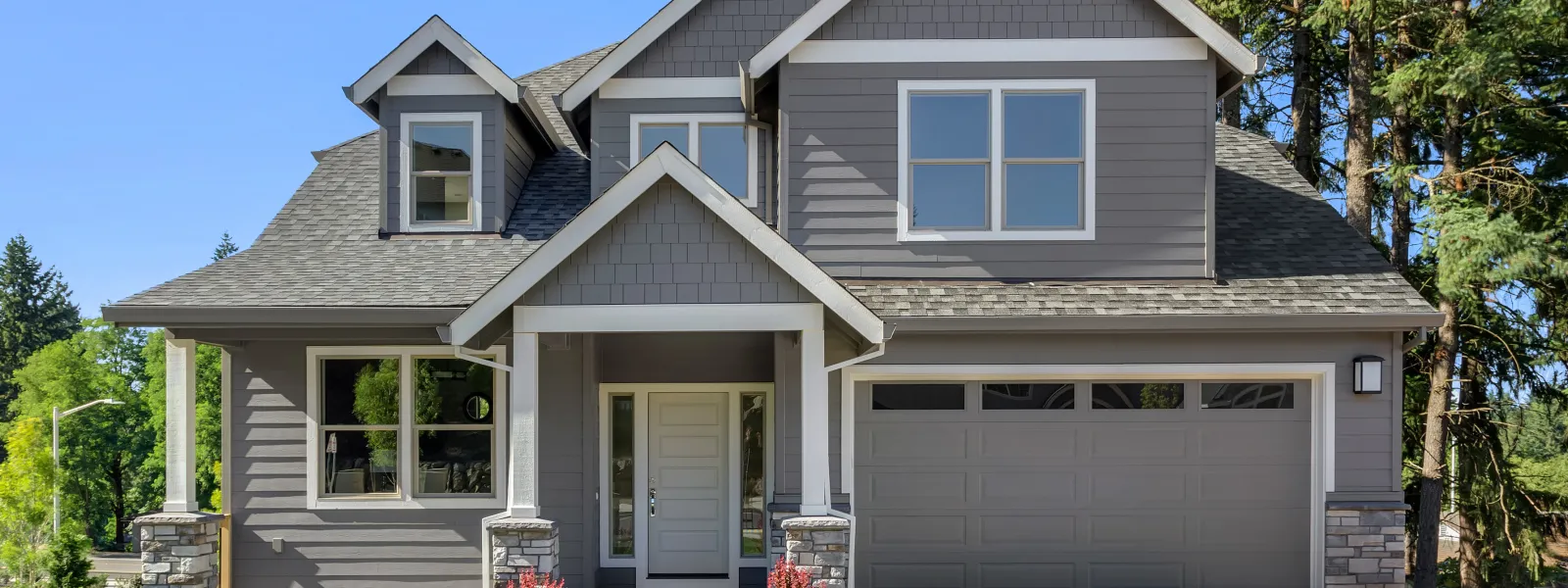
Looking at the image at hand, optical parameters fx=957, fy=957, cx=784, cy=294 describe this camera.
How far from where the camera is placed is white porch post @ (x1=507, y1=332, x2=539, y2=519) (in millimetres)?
6422

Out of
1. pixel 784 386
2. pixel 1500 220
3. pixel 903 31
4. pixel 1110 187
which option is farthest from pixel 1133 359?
pixel 1500 220

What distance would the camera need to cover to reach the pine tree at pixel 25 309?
177 feet

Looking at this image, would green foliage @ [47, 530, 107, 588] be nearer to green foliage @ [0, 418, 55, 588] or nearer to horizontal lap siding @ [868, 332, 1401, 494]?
green foliage @ [0, 418, 55, 588]

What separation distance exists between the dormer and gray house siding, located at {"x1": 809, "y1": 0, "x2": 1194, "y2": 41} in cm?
321

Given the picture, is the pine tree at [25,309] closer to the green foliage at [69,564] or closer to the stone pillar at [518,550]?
the green foliage at [69,564]

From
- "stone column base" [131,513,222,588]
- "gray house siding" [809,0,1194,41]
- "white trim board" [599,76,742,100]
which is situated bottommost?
"stone column base" [131,513,222,588]

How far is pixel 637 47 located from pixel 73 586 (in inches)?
284

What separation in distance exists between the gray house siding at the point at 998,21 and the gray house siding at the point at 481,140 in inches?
123

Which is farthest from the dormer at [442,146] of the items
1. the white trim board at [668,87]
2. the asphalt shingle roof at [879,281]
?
the white trim board at [668,87]

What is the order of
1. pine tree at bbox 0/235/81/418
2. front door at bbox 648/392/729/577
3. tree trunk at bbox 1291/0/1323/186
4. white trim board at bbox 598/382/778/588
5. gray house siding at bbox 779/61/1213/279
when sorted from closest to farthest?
gray house siding at bbox 779/61/1213/279 < white trim board at bbox 598/382/778/588 < front door at bbox 648/392/729/577 < tree trunk at bbox 1291/0/1323/186 < pine tree at bbox 0/235/81/418

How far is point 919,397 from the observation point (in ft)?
26.5

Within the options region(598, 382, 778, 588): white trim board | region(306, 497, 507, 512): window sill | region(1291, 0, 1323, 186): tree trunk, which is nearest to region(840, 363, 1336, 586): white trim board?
region(598, 382, 778, 588): white trim board

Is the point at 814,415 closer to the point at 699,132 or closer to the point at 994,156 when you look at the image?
the point at 994,156

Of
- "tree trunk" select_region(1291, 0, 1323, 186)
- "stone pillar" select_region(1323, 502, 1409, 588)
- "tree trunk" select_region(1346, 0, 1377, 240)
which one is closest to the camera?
"stone pillar" select_region(1323, 502, 1409, 588)
